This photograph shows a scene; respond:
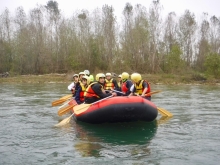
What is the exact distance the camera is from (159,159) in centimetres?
507

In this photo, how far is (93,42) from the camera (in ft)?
117

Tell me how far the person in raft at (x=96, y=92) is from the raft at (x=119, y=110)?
1.35ft

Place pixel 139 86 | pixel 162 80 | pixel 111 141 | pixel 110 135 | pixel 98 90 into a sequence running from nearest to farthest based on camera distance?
pixel 111 141, pixel 110 135, pixel 98 90, pixel 139 86, pixel 162 80

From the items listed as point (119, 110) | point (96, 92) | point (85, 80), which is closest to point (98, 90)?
point (96, 92)

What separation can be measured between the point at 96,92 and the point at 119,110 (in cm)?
103

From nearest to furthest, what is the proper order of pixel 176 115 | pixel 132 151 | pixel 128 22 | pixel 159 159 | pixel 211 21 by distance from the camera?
pixel 159 159 → pixel 132 151 → pixel 176 115 → pixel 128 22 → pixel 211 21

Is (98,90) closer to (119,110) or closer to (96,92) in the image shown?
(96,92)

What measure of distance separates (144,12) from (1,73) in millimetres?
17496

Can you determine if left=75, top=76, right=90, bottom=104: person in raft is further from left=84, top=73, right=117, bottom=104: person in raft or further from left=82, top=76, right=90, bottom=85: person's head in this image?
left=84, top=73, right=117, bottom=104: person in raft

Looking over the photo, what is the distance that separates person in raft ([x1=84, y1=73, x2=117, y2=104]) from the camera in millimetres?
7730

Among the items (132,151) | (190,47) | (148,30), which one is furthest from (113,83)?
(190,47)

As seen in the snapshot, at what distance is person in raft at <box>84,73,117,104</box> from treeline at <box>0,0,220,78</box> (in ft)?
85.1

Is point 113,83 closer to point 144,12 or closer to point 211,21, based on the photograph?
point 144,12

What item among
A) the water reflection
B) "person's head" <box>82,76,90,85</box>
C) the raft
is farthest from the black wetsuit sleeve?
"person's head" <box>82,76,90,85</box>
